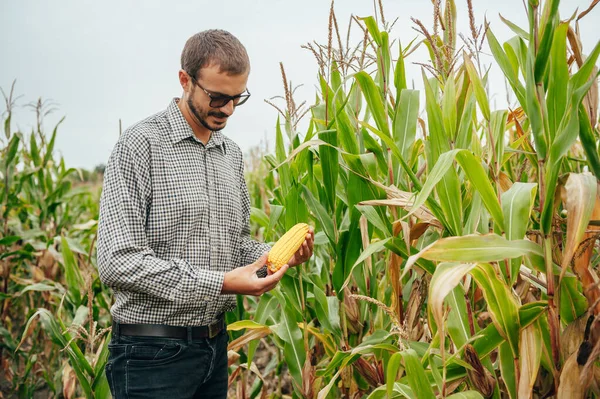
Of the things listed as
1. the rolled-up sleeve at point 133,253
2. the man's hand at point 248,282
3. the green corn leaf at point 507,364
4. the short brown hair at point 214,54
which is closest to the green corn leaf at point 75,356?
the rolled-up sleeve at point 133,253

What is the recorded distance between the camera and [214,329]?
212 cm

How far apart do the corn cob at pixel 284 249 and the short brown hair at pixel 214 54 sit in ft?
2.04

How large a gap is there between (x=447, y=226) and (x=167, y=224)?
96 centimetres

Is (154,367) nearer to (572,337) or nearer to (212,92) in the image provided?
(212,92)

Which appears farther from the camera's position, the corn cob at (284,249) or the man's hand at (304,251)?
the man's hand at (304,251)

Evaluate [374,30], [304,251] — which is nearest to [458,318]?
[304,251]

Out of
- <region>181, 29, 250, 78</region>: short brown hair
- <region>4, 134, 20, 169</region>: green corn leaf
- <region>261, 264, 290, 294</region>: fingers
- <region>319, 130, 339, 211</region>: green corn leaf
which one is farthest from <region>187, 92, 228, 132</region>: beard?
<region>4, 134, 20, 169</region>: green corn leaf

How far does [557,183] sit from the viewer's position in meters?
1.49

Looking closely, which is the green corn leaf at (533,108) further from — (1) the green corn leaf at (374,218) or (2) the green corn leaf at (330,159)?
(2) the green corn leaf at (330,159)

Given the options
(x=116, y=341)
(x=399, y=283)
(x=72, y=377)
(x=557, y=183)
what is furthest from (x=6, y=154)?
(x=557, y=183)

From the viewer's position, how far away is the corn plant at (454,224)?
1.43 metres

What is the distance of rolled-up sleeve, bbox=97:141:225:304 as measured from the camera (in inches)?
71.4

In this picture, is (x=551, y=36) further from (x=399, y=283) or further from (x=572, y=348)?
(x=399, y=283)

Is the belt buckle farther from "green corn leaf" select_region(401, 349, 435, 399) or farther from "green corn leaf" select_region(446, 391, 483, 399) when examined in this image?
"green corn leaf" select_region(446, 391, 483, 399)
